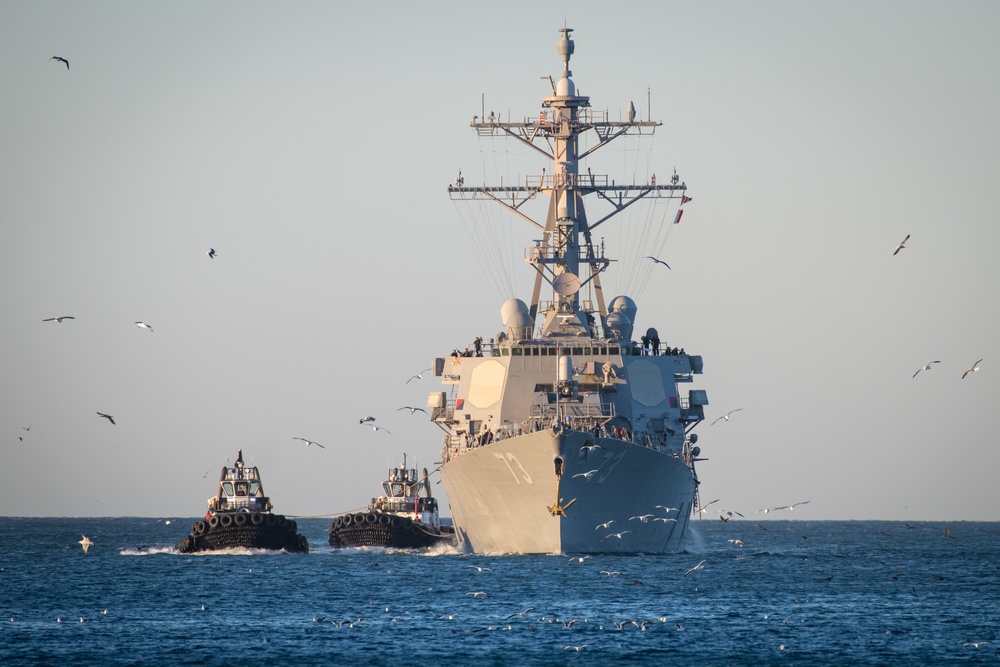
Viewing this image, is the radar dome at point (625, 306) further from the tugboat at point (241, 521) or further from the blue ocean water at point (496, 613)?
the tugboat at point (241, 521)

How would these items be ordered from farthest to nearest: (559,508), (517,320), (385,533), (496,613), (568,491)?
(385,533)
(517,320)
(568,491)
(559,508)
(496,613)

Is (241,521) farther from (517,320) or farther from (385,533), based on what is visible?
(517,320)

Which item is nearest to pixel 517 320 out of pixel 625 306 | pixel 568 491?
pixel 625 306

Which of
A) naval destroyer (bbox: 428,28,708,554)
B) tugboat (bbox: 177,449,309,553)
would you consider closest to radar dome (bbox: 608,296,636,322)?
naval destroyer (bbox: 428,28,708,554)

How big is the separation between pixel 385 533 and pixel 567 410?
1815cm

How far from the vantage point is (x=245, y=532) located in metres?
68.8

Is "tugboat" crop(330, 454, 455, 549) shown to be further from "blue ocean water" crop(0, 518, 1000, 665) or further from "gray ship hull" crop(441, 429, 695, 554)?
"gray ship hull" crop(441, 429, 695, 554)

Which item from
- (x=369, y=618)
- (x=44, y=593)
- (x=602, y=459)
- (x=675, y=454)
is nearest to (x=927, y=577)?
(x=675, y=454)

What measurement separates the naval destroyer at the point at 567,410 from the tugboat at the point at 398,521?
8.67m

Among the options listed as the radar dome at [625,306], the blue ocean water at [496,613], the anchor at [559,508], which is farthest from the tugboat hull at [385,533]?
the anchor at [559,508]

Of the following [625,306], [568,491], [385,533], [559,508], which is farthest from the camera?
[385,533]

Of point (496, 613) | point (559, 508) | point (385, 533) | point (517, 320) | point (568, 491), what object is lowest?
point (496, 613)

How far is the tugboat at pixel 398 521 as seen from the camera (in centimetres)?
7231

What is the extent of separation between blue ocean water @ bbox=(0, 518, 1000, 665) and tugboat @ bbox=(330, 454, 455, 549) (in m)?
5.69
